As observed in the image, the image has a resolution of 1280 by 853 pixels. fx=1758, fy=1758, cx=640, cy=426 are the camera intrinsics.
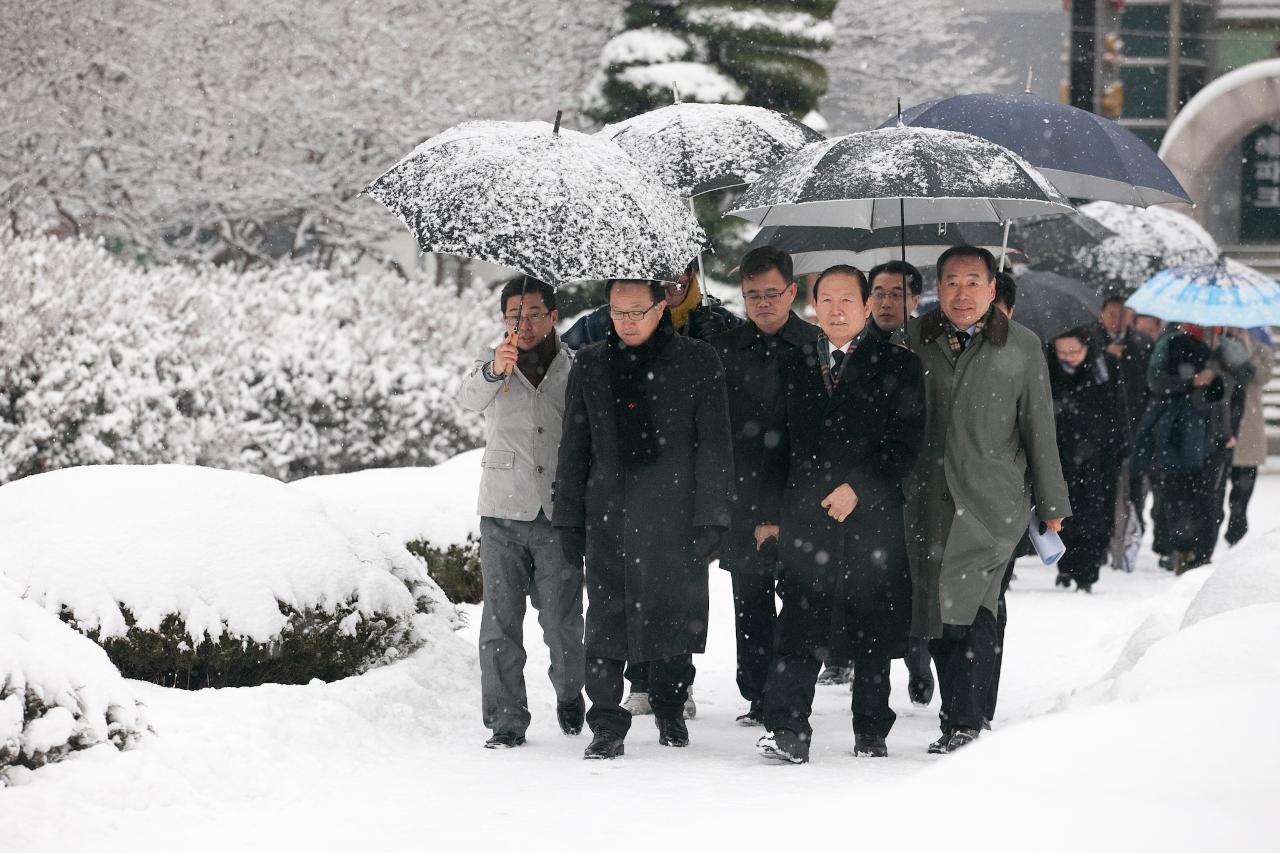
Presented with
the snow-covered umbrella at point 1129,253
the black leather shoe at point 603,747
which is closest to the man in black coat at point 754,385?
the black leather shoe at point 603,747

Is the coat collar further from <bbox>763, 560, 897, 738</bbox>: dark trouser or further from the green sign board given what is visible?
the green sign board

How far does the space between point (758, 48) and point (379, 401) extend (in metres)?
5.04

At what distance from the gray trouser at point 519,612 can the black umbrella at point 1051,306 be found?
4789 mm

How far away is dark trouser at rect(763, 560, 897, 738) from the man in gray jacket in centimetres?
84

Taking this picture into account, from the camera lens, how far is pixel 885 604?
670 cm

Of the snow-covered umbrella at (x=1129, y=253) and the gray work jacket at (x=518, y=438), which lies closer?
the gray work jacket at (x=518, y=438)

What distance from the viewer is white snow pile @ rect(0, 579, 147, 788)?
5141 mm

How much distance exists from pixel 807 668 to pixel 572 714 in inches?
42.6

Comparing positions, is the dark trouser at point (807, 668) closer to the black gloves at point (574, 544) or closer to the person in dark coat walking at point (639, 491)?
the person in dark coat walking at point (639, 491)

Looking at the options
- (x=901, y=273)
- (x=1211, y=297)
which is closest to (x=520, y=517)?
(x=901, y=273)

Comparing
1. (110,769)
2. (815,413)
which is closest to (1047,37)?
(815,413)

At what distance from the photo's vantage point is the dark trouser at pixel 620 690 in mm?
6562

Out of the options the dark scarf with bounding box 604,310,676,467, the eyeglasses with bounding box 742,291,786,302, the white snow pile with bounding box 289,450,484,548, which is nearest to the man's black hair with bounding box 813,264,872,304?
the eyeglasses with bounding box 742,291,786,302

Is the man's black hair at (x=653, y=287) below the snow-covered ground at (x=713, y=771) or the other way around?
the other way around
